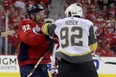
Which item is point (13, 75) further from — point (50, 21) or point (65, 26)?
point (65, 26)

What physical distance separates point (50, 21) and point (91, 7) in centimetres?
706

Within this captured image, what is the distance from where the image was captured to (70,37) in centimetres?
515

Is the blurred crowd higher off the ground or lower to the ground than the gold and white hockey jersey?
lower

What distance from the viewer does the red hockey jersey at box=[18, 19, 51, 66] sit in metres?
5.81

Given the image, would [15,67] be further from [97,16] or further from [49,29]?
[49,29]

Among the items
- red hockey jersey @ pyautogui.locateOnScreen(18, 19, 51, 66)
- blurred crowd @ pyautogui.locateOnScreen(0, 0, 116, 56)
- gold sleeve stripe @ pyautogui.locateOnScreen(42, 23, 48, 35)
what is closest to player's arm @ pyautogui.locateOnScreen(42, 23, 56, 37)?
gold sleeve stripe @ pyautogui.locateOnScreen(42, 23, 48, 35)

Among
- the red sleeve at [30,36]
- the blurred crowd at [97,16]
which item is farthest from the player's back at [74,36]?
the blurred crowd at [97,16]

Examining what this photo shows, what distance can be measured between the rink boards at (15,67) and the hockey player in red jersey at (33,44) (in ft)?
10.8

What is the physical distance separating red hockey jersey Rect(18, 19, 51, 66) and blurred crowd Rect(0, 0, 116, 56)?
331 cm

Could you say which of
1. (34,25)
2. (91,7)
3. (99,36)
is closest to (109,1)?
(91,7)

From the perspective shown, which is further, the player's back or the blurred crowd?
the blurred crowd

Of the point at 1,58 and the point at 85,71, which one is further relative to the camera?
the point at 1,58

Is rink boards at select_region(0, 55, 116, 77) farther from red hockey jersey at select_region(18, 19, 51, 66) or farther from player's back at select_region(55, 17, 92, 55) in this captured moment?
player's back at select_region(55, 17, 92, 55)

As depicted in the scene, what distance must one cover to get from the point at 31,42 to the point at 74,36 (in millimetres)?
815
